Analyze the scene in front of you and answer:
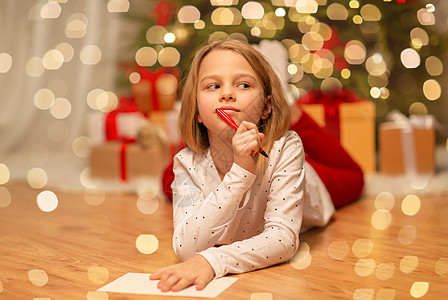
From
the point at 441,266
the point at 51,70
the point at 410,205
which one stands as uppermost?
the point at 51,70

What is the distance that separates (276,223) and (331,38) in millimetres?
1587

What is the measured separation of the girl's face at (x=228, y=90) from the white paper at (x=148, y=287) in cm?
30

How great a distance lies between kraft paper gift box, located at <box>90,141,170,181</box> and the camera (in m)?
2.24

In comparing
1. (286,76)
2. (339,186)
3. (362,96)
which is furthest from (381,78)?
(339,186)

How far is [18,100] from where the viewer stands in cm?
319

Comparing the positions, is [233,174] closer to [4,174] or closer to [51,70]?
[4,174]

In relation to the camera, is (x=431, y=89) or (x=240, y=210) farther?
(x=431, y=89)

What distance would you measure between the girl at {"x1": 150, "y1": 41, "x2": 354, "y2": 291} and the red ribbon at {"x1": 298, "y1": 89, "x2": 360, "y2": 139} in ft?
3.45

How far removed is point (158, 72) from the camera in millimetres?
2596

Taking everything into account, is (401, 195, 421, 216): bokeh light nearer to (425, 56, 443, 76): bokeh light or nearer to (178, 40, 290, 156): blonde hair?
(178, 40, 290, 156): blonde hair

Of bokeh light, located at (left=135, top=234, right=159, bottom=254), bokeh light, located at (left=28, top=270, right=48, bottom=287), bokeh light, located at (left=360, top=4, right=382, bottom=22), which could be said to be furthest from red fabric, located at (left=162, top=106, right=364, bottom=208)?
bokeh light, located at (left=360, top=4, right=382, bottom=22)

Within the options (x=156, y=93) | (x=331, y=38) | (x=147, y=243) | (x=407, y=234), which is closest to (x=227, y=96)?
(x=147, y=243)

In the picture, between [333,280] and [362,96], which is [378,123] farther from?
[333,280]

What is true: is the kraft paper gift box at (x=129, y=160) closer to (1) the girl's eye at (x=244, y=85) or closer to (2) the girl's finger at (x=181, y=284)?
(1) the girl's eye at (x=244, y=85)
